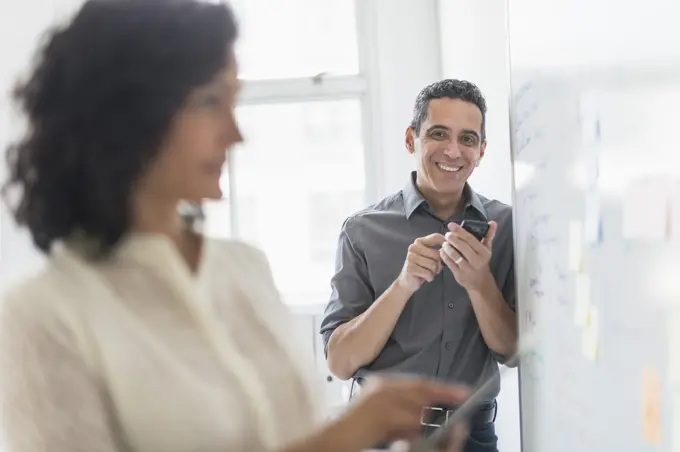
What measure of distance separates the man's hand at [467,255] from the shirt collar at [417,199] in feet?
0.55

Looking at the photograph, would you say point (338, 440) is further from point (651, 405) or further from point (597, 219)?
point (597, 219)

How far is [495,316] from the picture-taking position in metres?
1.59

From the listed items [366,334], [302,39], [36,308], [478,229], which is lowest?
[366,334]

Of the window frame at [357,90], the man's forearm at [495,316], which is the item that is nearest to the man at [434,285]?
the man's forearm at [495,316]

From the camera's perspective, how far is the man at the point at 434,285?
1.61 m

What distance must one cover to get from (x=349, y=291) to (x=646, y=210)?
945 mm

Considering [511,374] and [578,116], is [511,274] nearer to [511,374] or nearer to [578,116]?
[511,374]

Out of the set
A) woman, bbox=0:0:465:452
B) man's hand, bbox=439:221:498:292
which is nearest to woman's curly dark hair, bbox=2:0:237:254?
woman, bbox=0:0:465:452

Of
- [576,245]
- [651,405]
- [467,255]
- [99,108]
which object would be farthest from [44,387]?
[467,255]

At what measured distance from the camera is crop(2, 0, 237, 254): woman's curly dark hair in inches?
32.0

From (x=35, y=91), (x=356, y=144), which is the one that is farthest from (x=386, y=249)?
(x=356, y=144)

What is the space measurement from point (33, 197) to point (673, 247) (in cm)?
71

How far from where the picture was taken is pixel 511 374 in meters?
1.99

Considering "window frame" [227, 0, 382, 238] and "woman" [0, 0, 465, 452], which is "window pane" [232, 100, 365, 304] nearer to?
"window frame" [227, 0, 382, 238]
